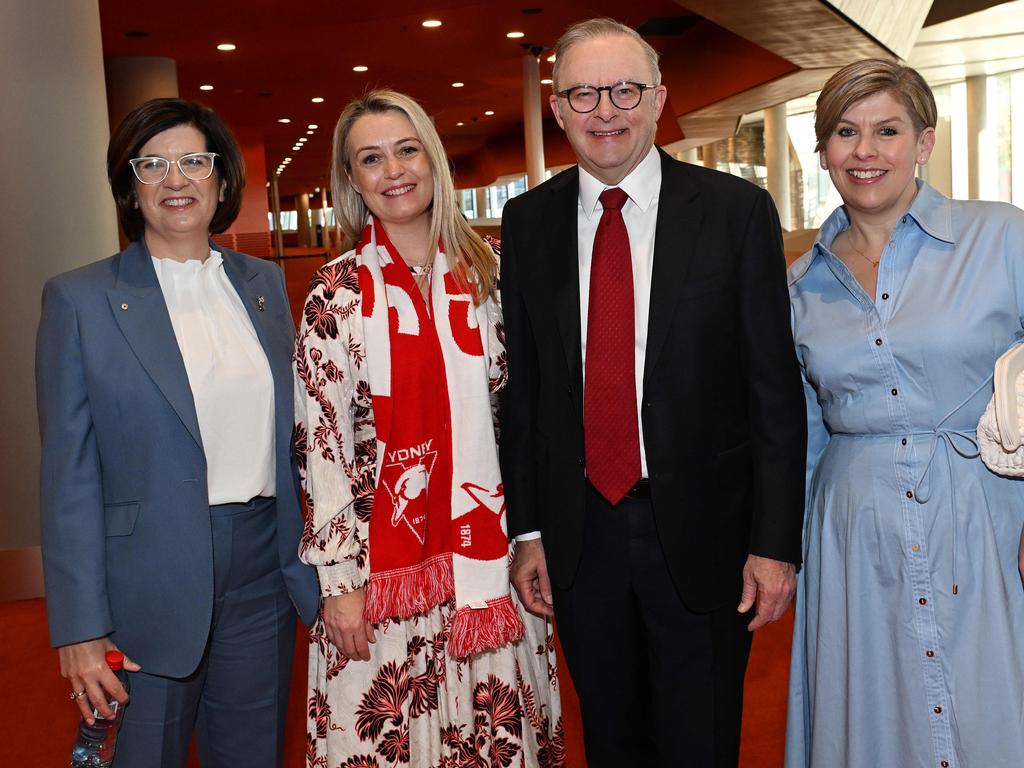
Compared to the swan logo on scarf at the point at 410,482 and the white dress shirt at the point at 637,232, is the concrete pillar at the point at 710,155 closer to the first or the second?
the white dress shirt at the point at 637,232

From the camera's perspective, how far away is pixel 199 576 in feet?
6.68

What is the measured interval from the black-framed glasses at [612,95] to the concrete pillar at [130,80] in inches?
436

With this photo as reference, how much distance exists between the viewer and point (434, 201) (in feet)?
7.52

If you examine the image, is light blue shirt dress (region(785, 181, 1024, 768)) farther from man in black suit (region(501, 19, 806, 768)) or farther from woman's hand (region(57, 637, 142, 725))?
woman's hand (region(57, 637, 142, 725))

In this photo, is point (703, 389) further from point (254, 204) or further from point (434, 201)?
point (254, 204)

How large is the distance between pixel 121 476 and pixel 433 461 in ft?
2.30

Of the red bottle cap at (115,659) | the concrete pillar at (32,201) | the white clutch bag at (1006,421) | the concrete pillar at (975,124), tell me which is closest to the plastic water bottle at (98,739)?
the red bottle cap at (115,659)

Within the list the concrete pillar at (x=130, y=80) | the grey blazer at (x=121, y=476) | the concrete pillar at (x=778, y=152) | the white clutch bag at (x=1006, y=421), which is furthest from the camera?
the concrete pillar at (x=778, y=152)

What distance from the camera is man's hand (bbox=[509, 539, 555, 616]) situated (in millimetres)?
2297

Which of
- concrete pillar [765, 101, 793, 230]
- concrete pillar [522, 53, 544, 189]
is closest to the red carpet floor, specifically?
concrete pillar [522, 53, 544, 189]

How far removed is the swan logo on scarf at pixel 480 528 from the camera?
2.24 m

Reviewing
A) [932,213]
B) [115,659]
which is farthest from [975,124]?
[115,659]

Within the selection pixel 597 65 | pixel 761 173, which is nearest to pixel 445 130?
pixel 761 173

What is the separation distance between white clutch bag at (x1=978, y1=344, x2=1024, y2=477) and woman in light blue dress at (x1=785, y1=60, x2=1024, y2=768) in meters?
0.10
